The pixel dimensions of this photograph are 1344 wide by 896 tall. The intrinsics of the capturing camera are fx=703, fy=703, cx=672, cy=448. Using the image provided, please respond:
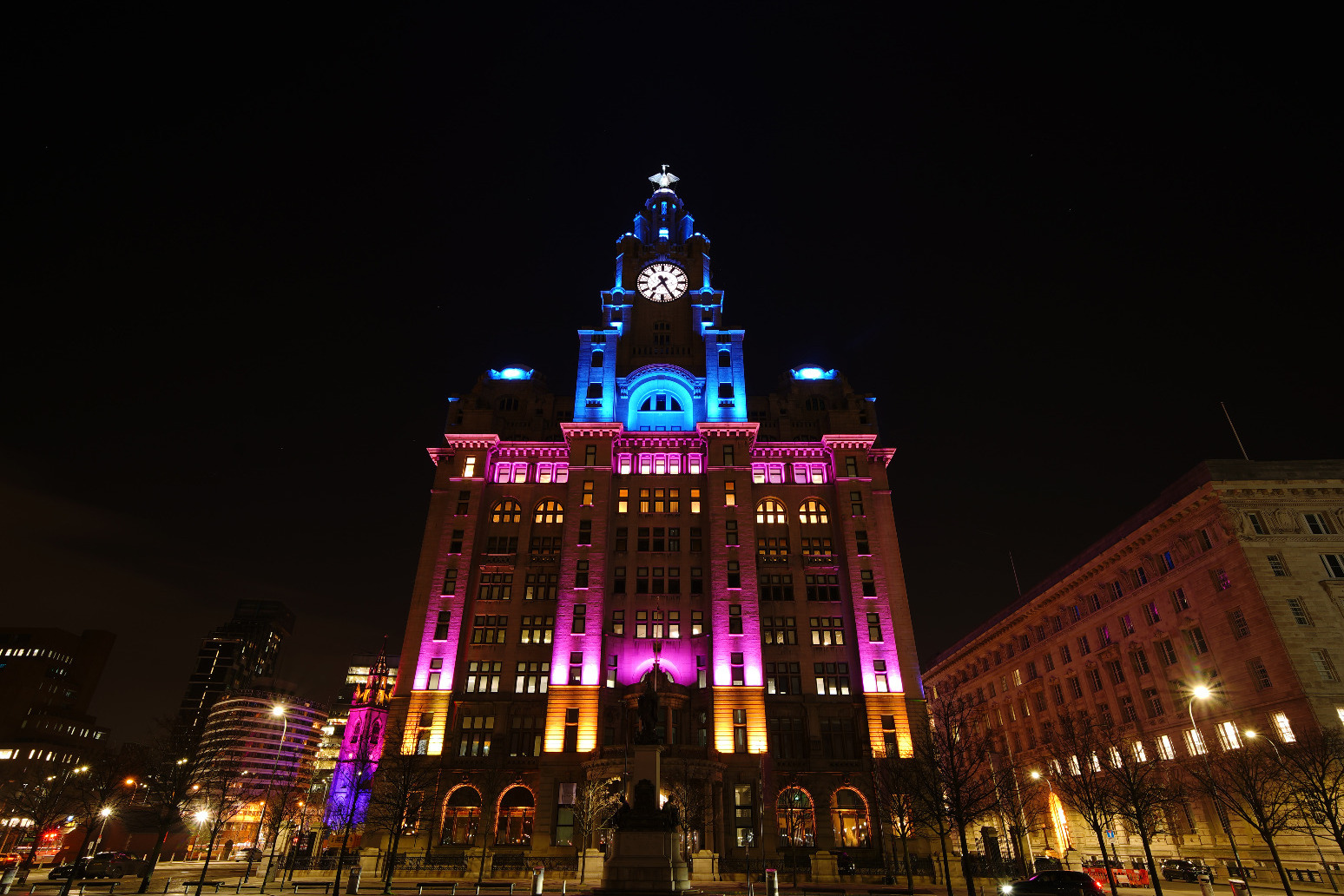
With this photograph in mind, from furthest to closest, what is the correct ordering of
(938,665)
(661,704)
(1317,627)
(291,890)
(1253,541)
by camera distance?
(938,665) → (661,704) → (1253,541) → (1317,627) → (291,890)

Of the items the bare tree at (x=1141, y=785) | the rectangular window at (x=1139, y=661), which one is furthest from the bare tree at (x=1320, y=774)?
the rectangular window at (x=1139, y=661)

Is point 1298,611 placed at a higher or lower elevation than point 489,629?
lower

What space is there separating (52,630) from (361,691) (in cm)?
12637

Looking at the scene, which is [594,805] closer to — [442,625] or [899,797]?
[899,797]

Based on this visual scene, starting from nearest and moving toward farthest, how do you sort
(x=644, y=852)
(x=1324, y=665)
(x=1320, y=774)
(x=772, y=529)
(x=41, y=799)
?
(x=644, y=852) → (x=1320, y=774) → (x=1324, y=665) → (x=41, y=799) → (x=772, y=529)

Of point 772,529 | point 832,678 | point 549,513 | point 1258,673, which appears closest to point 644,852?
point 832,678

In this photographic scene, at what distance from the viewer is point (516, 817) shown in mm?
64938

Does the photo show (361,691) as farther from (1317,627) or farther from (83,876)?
(1317,627)

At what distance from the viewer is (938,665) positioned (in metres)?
121

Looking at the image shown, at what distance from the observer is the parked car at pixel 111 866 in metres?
49.7

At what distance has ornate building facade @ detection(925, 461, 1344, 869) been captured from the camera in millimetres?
49688

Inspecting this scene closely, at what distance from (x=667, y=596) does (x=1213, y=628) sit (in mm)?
47617

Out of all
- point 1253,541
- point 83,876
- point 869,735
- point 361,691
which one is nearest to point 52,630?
point 361,691

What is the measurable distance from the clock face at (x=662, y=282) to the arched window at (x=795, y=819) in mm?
62237
